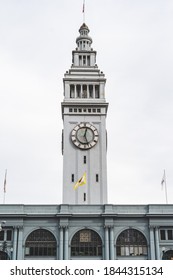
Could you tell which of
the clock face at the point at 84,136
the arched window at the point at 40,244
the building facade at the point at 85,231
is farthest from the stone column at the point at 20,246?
the clock face at the point at 84,136

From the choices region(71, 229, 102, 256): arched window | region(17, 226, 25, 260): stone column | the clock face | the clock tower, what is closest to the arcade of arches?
region(71, 229, 102, 256): arched window

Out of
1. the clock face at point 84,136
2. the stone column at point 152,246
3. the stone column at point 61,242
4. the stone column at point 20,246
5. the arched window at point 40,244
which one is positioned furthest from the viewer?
the clock face at point 84,136

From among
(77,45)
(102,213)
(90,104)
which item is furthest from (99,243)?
(77,45)

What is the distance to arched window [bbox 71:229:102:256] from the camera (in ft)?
214

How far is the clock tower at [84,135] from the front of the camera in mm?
76188

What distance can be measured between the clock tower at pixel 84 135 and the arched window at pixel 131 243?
9.91 metres

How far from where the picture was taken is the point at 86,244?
6562cm

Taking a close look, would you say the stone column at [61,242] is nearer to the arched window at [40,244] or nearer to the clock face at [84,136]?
the arched window at [40,244]

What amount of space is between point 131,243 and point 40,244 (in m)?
14.5

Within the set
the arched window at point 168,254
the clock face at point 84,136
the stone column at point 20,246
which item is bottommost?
the arched window at point 168,254

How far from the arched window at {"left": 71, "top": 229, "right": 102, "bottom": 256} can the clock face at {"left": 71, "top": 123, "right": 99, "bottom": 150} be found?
18598 mm
